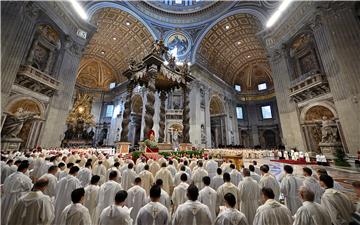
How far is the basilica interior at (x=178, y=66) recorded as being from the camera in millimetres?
8711

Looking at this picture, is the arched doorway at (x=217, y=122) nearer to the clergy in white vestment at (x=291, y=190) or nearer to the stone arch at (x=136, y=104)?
the stone arch at (x=136, y=104)

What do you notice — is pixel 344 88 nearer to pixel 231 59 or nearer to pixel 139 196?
pixel 139 196

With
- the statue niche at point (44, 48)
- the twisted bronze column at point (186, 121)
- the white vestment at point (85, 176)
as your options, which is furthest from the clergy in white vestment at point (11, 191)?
the statue niche at point (44, 48)

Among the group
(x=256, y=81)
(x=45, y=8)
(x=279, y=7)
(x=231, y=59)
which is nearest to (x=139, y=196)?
(x=45, y=8)

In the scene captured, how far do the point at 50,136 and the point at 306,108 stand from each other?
19542 millimetres

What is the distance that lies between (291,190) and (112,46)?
24864 millimetres

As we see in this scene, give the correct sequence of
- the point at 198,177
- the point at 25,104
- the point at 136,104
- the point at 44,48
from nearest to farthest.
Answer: the point at 198,177
the point at 25,104
the point at 44,48
the point at 136,104

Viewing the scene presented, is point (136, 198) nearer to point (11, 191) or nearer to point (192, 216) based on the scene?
point (192, 216)

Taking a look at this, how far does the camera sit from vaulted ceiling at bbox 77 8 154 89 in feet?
57.9

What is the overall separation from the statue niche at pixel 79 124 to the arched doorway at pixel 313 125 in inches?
934

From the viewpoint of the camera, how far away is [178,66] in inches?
523

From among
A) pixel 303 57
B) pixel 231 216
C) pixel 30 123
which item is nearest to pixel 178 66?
pixel 303 57

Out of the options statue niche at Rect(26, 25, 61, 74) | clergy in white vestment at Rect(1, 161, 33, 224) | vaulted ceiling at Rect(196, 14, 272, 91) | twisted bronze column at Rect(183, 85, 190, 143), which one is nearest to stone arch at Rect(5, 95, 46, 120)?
statue niche at Rect(26, 25, 61, 74)

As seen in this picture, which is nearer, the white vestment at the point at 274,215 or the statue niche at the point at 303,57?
the white vestment at the point at 274,215
